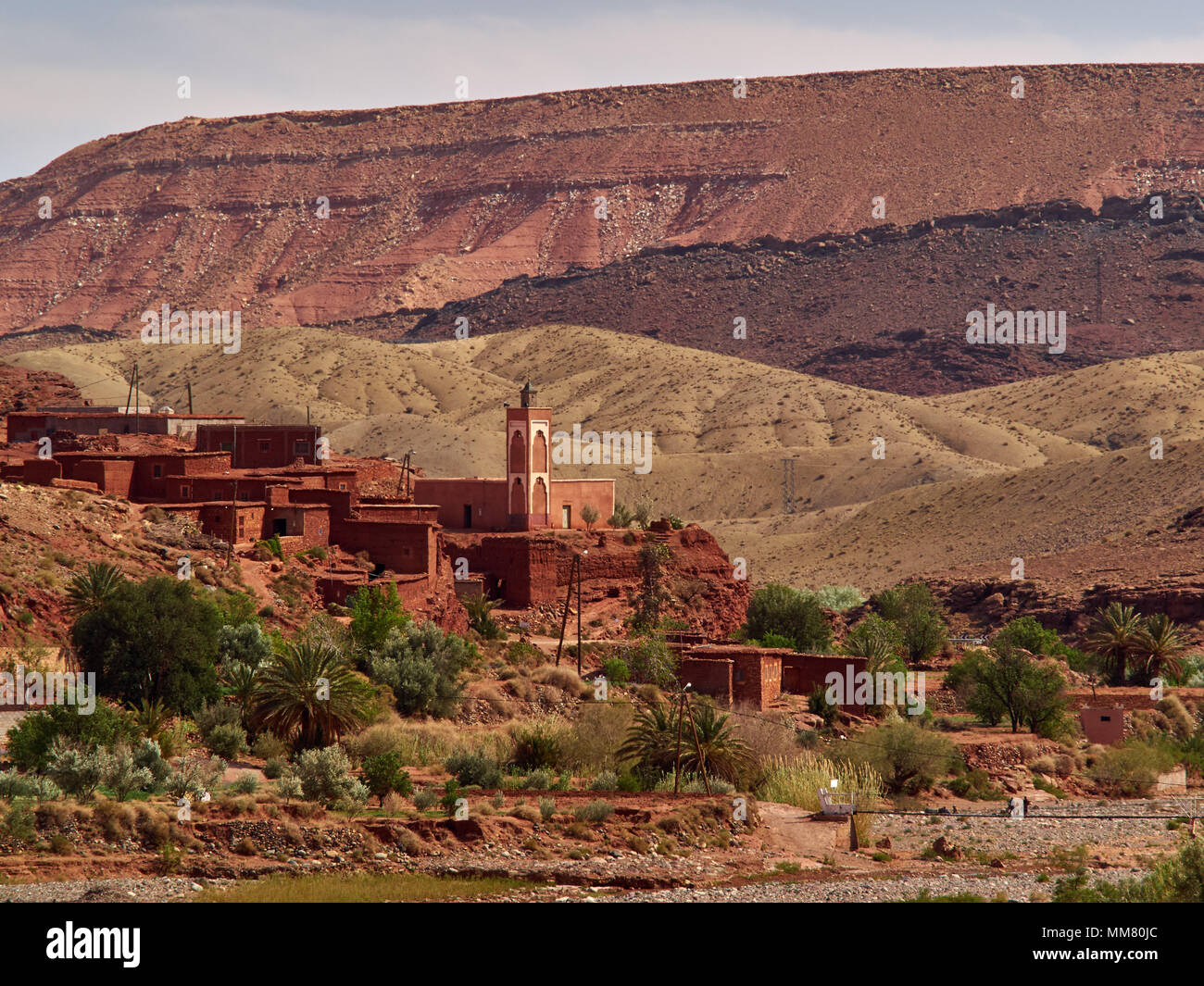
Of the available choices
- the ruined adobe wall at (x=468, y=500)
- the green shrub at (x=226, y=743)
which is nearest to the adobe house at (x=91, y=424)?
the ruined adobe wall at (x=468, y=500)

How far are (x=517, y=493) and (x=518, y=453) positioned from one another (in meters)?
1.11

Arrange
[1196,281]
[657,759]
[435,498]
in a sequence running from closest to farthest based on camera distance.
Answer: [657,759]
[435,498]
[1196,281]

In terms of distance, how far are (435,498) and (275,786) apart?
2503cm

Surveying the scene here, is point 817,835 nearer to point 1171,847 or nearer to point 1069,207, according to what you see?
point 1171,847

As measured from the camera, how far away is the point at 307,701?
32906mm

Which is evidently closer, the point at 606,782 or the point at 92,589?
the point at 606,782

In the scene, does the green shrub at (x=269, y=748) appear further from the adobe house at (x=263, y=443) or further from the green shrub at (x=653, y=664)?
the adobe house at (x=263, y=443)

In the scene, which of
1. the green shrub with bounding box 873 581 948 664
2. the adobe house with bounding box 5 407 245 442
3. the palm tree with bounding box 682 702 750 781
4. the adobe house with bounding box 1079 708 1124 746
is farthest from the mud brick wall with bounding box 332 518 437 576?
the green shrub with bounding box 873 581 948 664

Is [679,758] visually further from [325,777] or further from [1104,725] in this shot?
[1104,725]

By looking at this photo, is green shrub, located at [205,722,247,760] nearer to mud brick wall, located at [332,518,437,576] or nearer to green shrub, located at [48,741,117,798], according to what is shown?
green shrub, located at [48,741,117,798]

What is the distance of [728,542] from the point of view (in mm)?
91500

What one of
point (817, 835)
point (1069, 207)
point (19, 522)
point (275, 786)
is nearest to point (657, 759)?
point (817, 835)

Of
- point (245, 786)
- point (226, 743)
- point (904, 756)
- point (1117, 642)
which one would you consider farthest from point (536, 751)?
point (1117, 642)

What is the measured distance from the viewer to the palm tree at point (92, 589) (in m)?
36.8
